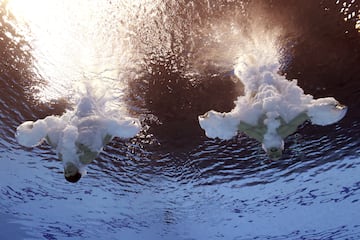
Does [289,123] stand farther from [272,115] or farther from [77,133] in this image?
[77,133]

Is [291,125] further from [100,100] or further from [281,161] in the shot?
[281,161]

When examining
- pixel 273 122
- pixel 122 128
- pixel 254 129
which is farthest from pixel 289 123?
pixel 122 128

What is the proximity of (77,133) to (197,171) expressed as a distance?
699 cm

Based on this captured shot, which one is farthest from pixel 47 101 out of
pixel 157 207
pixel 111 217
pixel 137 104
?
pixel 111 217

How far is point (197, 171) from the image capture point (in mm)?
11680

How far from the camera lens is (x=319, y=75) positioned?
7348 millimetres

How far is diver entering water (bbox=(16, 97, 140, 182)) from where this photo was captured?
16.5ft

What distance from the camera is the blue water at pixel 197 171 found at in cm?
720

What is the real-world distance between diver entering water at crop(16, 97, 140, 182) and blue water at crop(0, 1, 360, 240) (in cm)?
194

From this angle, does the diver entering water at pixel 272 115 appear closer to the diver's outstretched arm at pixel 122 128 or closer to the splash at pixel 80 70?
the diver's outstretched arm at pixel 122 128

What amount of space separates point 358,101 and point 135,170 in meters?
6.52

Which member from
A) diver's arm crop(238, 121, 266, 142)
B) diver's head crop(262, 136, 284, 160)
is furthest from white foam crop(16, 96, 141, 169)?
diver's head crop(262, 136, 284, 160)

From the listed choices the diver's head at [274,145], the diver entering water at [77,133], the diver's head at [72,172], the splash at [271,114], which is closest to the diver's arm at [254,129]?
the splash at [271,114]

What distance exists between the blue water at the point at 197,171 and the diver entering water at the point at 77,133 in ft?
6.38
